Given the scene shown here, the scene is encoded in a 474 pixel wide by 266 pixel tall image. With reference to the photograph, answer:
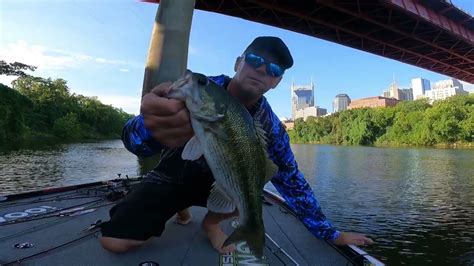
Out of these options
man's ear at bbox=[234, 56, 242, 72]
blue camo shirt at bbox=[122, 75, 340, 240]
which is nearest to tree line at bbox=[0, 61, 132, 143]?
blue camo shirt at bbox=[122, 75, 340, 240]

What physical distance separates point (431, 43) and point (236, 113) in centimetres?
2830

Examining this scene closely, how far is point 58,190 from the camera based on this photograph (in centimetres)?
633

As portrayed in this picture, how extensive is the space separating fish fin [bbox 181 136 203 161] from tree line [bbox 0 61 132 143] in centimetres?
3788

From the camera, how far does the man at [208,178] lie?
7.78ft

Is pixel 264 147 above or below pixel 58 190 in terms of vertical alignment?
above

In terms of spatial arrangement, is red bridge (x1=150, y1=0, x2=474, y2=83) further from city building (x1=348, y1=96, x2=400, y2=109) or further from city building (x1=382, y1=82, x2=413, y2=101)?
city building (x1=382, y1=82, x2=413, y2=101)

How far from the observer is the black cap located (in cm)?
243

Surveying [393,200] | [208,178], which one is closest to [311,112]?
[393,200]

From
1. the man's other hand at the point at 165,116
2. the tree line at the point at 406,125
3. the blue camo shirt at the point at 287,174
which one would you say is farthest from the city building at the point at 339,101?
the man's other hand at the point at 165,116

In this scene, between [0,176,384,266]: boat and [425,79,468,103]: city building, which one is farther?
[425,79,468,103]: city building

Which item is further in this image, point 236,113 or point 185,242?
point 185,242

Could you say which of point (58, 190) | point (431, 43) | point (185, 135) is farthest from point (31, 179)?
point (431, 43)

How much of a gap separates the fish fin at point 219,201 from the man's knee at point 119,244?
1.40 metres

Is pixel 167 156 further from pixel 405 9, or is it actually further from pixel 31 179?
pixel 405 9
